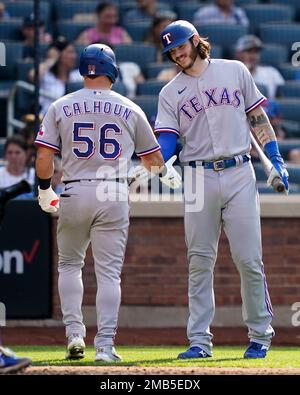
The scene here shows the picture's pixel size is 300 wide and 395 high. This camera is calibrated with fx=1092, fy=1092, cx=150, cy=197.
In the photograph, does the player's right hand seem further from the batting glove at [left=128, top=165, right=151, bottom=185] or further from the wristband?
the wristband

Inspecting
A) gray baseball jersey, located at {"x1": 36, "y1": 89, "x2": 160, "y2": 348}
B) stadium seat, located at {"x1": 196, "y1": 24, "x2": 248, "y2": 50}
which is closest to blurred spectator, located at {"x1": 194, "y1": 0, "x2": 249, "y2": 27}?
stadium seat, located at {"x1": 196, "y1": 24, "x2": 248, "y2": 50}

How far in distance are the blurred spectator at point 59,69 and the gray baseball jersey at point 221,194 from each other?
458 cm

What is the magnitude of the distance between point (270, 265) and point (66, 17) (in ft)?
14.8

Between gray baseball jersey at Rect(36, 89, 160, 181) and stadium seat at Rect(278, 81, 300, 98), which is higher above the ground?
stadium seat at Rect(278, 81, 300, 98)

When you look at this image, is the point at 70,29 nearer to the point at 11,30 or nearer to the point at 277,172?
the point at 11,30

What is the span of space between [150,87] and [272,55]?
6.30 ft

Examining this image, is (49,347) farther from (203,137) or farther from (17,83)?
(17,83)

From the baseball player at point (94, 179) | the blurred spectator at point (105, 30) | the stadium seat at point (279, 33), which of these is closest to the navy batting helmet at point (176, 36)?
the baseball player at point (94, 179)

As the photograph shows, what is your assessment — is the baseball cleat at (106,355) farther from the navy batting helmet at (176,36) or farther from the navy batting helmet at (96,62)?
the navy batting helmet at (176,36)

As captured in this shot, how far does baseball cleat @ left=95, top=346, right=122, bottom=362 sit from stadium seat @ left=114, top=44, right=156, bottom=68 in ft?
19.9

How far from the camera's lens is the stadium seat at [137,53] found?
480 inches

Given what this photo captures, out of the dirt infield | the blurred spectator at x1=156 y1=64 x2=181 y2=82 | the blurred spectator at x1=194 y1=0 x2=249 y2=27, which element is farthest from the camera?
the blurred spectator at x1=194 y1=0 x2=249 y2=27

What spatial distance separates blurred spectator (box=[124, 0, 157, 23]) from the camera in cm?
1353
